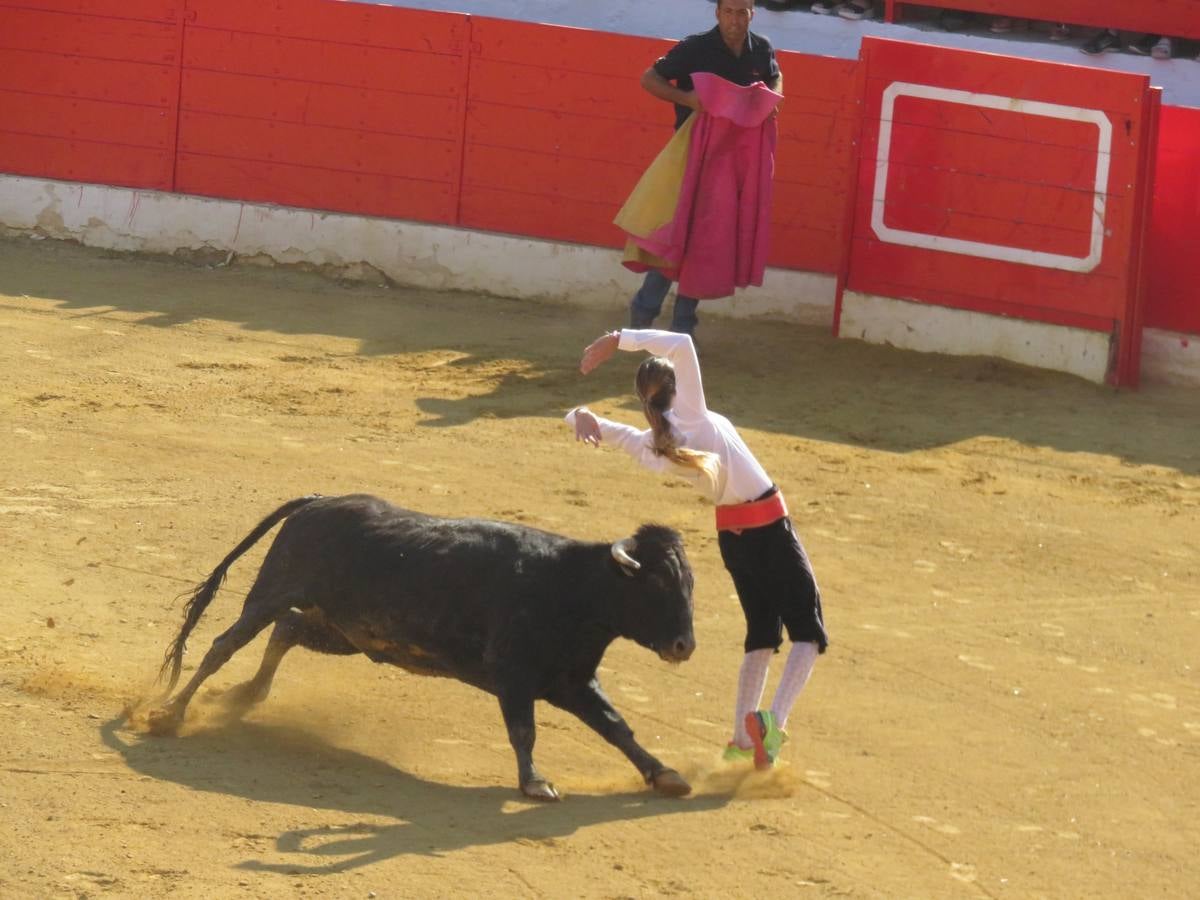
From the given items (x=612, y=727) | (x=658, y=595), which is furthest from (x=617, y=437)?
(x=612, y=727)

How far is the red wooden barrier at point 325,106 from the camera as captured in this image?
1191cm

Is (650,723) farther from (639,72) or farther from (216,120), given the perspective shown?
(216,120)

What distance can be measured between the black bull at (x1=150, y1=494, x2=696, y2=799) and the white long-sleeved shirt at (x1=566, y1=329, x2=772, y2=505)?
21 centimetres

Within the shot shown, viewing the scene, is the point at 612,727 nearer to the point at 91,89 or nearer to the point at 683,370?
the point at 683,370

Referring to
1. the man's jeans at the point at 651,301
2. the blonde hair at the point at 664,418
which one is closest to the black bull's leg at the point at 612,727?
the blonde hair at the point at 664,418

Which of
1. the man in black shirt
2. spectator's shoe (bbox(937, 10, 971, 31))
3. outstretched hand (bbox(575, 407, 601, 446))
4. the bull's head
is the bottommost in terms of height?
the bull's head

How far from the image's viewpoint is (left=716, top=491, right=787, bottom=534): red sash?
505 cm

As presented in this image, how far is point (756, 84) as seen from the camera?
9.77 m

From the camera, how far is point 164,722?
5.16 metres

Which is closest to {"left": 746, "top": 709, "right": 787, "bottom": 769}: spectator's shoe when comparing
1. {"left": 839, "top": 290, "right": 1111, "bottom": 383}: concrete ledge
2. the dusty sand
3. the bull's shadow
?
the dusty sand

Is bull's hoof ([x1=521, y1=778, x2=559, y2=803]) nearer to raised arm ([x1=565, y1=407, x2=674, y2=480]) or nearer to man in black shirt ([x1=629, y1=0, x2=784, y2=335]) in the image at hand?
raised arm ([x1=565, y1=407, x2=674, y2=480])

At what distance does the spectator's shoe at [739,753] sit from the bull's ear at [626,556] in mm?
606

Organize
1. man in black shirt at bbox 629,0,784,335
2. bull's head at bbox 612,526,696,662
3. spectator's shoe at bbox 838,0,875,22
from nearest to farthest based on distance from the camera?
bull's head at bbox 612,526,696,662, man in black shirt at bbox 629,0,784,335, spectator's shoe at bbox 838,0,875,22

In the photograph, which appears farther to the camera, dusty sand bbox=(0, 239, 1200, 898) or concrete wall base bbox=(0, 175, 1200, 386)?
concrete wall base bbox=(0, 175, 1200, 386)
